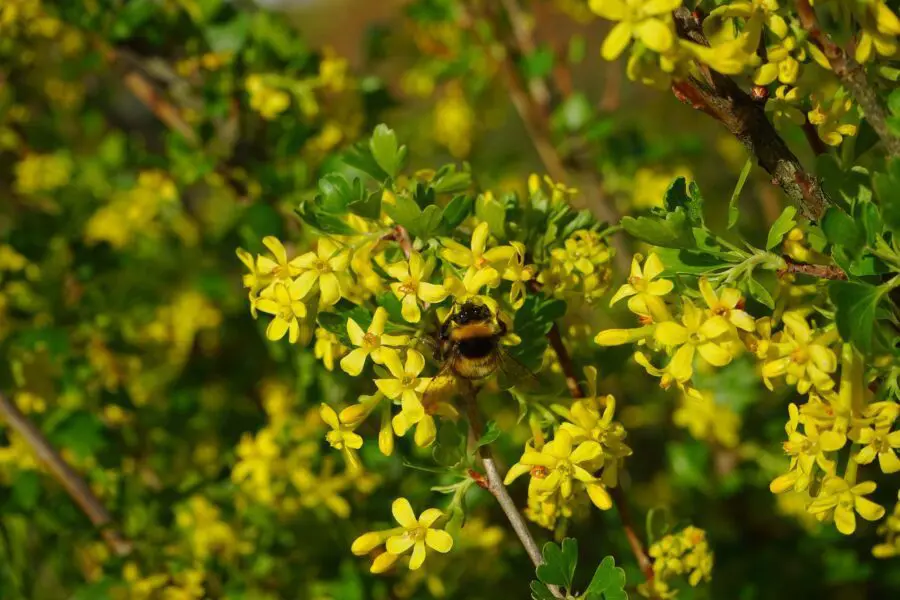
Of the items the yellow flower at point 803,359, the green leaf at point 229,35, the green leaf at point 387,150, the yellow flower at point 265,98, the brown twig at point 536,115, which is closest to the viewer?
the yellow flower at point 803,359

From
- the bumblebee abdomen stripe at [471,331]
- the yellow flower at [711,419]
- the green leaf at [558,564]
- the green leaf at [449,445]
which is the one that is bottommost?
the yellow flower at [711,419]

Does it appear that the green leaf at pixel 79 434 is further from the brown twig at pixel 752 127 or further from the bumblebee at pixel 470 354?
the brown twig at pixel 752 127

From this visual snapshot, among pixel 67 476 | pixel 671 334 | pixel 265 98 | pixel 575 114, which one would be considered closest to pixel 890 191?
pixel 671 334

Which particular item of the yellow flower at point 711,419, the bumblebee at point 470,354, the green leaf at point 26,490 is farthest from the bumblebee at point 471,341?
the yellow flower at point 711,419

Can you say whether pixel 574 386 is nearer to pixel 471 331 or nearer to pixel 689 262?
pixel 471 331

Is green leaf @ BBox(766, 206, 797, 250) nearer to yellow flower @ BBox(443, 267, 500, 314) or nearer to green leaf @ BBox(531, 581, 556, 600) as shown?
yellow flower @ BBox(443, 267, 500, 314)

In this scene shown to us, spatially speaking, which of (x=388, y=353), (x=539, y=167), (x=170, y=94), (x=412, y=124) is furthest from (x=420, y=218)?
(x=539, y=167)
